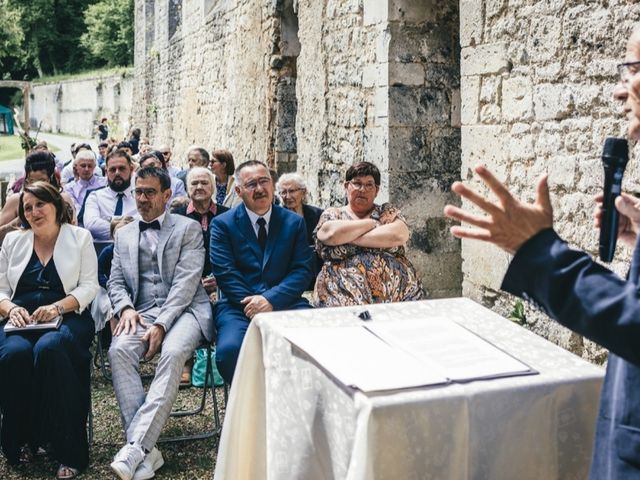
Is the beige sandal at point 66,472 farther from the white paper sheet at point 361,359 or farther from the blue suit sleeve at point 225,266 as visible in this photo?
the white paper sheet at point 361,359

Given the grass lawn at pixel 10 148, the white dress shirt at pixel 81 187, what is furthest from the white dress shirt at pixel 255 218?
the grass lawn at pixel 10 148

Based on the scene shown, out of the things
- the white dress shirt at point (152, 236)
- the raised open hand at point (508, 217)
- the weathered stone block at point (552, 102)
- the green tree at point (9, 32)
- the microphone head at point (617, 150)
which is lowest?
the white dress shirt at point (152, 236)

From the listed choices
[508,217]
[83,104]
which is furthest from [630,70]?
[83,104]

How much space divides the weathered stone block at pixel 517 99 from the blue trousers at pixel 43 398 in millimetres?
2970

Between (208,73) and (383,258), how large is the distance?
9.67 meters

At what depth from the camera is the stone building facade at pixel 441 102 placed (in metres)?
4.01

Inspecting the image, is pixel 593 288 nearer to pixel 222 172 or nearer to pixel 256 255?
pixel 256 255

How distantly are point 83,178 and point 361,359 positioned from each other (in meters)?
5.84

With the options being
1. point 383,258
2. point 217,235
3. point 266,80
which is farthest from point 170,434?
point 266,80

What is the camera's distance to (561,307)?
153cm

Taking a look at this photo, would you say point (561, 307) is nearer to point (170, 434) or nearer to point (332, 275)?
point (332, 275)

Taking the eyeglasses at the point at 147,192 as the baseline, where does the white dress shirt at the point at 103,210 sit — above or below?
below

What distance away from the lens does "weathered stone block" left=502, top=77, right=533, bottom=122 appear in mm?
4426

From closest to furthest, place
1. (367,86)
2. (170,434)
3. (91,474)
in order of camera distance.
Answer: (91,474)
(170,434)
(367,86)
